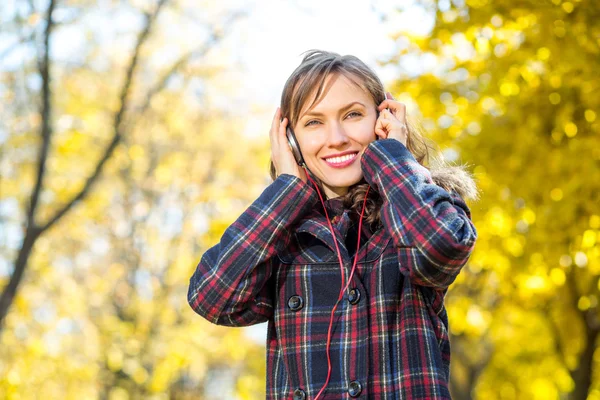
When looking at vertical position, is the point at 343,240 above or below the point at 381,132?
below

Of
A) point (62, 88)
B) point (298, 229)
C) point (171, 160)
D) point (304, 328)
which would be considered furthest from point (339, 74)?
point (171, 160)

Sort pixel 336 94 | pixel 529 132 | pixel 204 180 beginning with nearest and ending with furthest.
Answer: pixel 336 94
pixel 529 132
pixel 204 180

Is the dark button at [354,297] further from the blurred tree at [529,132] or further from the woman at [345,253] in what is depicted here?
the blurred tree at [529,132]

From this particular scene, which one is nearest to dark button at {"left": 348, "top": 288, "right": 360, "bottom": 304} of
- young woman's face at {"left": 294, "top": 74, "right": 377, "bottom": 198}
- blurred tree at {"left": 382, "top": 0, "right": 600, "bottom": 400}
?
young woman's face at {"left": 294, "top": 74, "right": 377, "bottom": 198}

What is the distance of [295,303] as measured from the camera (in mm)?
2314

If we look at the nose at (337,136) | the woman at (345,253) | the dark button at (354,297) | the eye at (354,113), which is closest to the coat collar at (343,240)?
the woman at (345,253)

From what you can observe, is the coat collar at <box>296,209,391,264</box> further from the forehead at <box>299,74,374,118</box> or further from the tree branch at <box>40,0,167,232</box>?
the tree branch at <box>40,0,167,232</box>

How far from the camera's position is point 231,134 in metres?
16.2

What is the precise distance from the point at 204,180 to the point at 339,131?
13568 millimetres

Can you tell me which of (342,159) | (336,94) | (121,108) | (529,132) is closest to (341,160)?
(342,159)

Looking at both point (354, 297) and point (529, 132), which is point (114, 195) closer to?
point (529, 132)

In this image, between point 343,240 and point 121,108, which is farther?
point 121,108

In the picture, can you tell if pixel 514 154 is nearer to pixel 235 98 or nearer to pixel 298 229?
pixel 298 229

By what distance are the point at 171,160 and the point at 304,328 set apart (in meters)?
13.6
